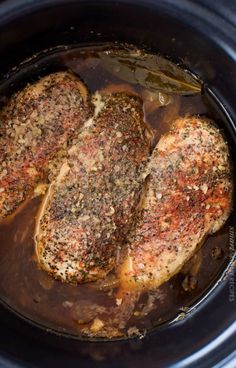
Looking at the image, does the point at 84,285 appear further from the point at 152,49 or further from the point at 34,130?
the point at 152,49

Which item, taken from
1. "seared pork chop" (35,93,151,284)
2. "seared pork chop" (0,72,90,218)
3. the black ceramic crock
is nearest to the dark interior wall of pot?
the black ceramic crock

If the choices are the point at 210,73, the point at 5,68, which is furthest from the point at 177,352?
the point at 5,68

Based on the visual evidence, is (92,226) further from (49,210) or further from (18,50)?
(18,50)

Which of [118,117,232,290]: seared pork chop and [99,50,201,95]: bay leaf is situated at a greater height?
[99,50,201,95]: bay leaf

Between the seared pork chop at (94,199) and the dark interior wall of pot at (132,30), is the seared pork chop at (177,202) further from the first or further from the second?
the dark interior wall of pot at (132,30)

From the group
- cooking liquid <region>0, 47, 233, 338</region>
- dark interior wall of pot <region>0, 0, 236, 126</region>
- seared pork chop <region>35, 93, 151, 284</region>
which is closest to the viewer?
dark interior wall of pot <region>0, 0, 236, 126</region>

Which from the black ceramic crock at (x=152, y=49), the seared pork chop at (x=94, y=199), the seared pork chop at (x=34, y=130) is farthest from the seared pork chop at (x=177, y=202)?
the seared pork chop at (x=34, y=130)

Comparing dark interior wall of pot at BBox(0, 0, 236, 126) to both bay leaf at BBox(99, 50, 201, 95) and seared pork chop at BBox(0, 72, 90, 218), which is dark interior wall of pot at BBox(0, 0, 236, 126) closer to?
bay leaf at BBox(99, 50, 201, 95)
